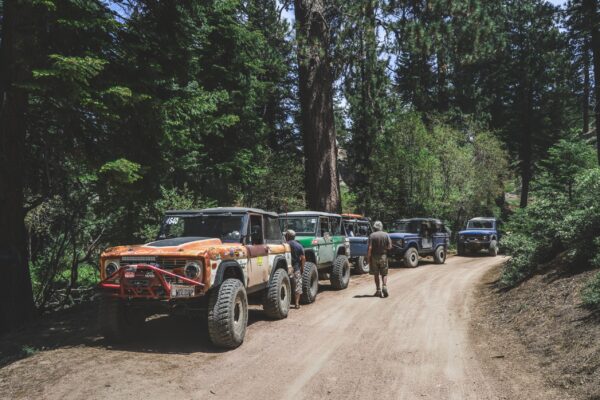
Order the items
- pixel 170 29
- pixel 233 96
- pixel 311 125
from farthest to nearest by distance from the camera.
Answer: pixel 233 96 → pixel 311 125 → pixel 170 29

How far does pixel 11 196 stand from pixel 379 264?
8138 millimetres

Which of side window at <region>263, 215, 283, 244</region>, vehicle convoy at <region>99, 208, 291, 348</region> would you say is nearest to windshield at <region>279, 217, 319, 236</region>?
side window at <region>263, 215, 283, 244</region>

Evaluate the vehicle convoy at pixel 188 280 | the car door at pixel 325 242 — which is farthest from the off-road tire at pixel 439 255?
the vehicle convoy at pixel 188 280

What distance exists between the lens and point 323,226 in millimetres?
12258

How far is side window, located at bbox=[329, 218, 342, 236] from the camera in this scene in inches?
503

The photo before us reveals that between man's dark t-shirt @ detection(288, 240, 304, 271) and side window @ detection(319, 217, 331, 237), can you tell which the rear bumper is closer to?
side window @ detection(319, 217, 331, 237)

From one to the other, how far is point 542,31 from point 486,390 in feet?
144

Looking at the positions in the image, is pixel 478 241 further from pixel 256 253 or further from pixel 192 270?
pixel 192 270

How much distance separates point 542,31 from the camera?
39.8 meters

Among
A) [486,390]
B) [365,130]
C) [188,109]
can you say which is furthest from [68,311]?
[365,130]

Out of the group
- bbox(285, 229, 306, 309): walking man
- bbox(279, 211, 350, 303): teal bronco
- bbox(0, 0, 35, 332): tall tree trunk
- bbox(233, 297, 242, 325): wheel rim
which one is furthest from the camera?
bbox(279, 211, 350, 303): teal bronco

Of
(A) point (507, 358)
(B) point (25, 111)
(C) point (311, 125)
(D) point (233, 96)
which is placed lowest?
(A) point (507, 358)

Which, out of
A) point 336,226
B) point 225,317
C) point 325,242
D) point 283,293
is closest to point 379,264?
point 325,242

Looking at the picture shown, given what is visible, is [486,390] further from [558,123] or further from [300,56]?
[558,123]
